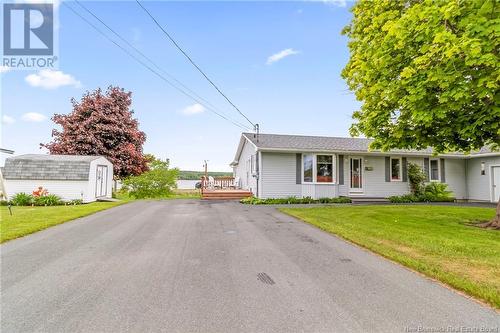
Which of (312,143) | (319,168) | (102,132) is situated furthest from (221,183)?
(102,132)

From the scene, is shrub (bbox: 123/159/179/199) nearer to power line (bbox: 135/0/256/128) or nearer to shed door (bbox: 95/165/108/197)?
shed door (bbox: 95/165/108/197)

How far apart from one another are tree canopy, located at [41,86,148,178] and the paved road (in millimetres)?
16997

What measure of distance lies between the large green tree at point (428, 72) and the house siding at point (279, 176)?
22.6 ft

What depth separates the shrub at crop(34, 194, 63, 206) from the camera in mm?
14141

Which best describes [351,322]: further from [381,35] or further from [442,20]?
[381,35]

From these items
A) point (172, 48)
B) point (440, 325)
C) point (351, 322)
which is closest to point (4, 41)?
point (172, 48)

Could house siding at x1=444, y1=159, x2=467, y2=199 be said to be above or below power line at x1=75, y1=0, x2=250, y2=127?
below

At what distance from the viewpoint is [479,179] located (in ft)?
58.4

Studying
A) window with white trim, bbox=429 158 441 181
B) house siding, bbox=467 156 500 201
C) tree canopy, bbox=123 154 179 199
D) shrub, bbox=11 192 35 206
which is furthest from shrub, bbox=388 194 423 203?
shrub, bbox=11 192 35 206

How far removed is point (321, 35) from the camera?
16.1 metres

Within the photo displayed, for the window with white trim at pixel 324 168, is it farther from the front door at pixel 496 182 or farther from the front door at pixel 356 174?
the front door at pixel 496 182

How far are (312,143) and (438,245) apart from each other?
12.1 metres

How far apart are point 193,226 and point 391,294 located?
580 cm

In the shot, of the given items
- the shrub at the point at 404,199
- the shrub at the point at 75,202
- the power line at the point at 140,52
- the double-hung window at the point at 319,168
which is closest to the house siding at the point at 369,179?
the double-hung window at the point at 319,168
